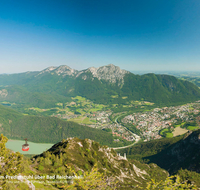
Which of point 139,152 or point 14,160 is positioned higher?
point 14,160

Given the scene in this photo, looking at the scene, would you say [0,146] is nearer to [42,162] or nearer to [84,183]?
[84,183]

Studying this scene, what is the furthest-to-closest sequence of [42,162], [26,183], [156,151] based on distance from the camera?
1. [156,151]
2. [42,162]
3. [26,183]

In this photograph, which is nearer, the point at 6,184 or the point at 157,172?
the point at 6,184

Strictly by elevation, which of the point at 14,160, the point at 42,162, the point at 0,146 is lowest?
the point at 42,162

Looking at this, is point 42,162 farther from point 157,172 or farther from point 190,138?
point 190,138

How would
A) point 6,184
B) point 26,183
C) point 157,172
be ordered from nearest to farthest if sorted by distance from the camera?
point 6,184 → point 26,183 → point 157,172

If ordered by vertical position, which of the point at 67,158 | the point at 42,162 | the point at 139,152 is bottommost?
the point at 139,152

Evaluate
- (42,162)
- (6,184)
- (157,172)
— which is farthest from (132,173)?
(6,184)

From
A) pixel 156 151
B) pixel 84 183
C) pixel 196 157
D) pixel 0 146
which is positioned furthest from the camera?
pixel 156 151

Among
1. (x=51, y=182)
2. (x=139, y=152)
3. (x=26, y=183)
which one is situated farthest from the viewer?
(x=139, y=152)

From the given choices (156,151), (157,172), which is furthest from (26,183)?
(156,151)
